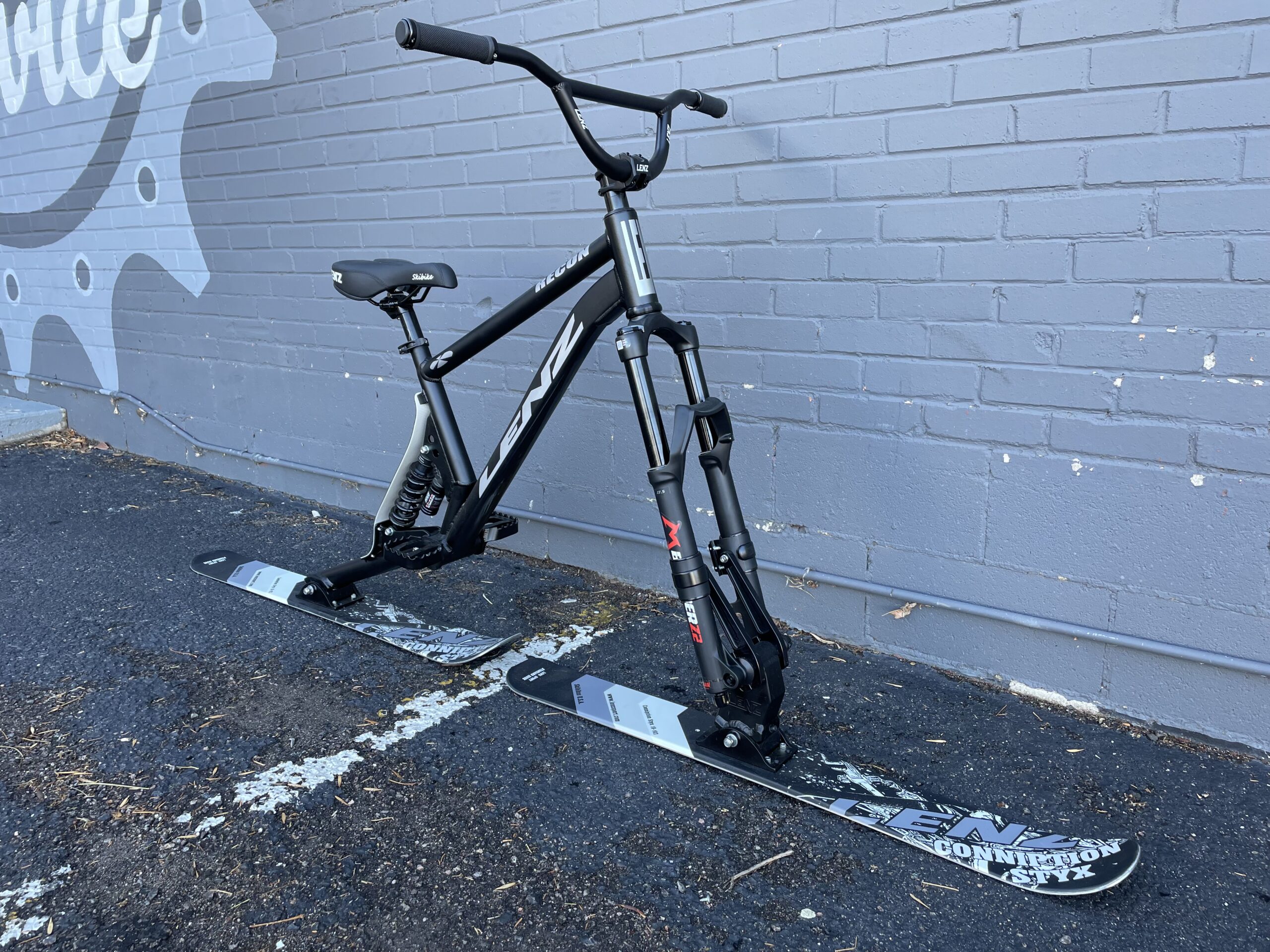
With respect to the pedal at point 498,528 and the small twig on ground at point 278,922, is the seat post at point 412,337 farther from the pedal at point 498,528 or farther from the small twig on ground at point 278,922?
the small twig on ground at point 278,922

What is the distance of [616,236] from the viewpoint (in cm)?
225

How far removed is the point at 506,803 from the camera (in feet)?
7.09

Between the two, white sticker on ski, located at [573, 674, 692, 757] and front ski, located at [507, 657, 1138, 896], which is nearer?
front ski, located at [507, 657, 1138, 896]

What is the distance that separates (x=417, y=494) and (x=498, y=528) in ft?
1.14

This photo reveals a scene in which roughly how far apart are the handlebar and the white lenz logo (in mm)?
494

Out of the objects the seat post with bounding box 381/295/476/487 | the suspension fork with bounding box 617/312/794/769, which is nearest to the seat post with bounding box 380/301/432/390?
the seat post with bounding box 381/295/476/487

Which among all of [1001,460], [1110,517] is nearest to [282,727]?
[1001,460]

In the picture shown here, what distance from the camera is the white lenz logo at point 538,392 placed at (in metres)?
2.60

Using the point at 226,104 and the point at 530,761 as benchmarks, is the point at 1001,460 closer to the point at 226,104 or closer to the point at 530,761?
the point at 530,761

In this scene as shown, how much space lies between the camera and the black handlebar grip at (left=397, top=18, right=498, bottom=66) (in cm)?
188

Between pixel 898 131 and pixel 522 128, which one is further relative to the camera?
pixel 522 128

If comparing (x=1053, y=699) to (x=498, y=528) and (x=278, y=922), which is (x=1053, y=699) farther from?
(x=278, y=922)

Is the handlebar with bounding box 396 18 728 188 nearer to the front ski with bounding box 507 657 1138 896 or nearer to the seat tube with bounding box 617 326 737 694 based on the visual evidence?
the seat tube with bounding box 617 326 737 694

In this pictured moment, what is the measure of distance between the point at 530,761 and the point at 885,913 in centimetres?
98
